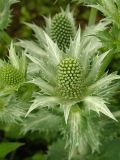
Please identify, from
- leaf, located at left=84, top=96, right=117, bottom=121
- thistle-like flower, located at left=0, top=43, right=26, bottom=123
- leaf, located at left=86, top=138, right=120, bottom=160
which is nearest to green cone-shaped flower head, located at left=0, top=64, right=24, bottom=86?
thistle-like flower, located at left=0, top=43, right=26, bottom=123

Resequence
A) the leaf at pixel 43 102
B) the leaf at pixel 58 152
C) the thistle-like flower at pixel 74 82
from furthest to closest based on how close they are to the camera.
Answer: the leaf at pixel 58 152 < the thistle-like flower at pixel 74 82 < the leaf at pixel 43 102

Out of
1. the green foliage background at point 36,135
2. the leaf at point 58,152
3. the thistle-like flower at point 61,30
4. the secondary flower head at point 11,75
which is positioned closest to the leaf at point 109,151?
the green foliage background at point 36,135

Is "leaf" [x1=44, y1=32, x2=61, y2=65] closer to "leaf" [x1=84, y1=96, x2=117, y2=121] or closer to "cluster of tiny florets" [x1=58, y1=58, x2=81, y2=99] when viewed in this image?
"cluster of tiny florets" [x1=58, y1=58, x2=81, y2=99]

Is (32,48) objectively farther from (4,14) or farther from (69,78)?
(69,78)

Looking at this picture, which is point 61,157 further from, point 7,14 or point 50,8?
point 50,8

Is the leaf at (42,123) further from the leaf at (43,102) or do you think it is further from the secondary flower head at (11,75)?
the leaf at (43,102)
